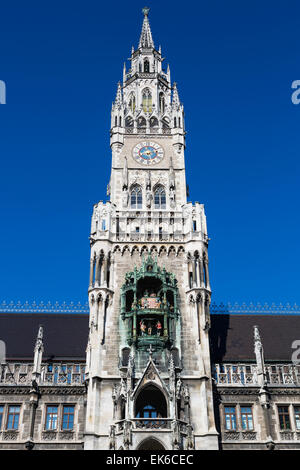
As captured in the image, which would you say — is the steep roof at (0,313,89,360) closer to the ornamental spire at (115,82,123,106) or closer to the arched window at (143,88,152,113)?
the ornamental spire at (115,82,123,106)

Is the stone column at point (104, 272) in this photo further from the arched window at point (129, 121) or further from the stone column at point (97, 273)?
the arched window at point (129, 121)

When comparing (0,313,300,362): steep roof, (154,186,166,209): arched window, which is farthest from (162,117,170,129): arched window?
(0,313,300,362): steep roof

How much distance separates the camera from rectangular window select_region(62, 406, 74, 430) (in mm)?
36156

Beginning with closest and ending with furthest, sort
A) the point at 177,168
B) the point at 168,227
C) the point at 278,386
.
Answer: the point at 278,386
the point at 168,227
the point at 177,168

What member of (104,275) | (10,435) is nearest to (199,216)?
(104,275)

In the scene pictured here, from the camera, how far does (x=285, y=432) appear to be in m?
36.2

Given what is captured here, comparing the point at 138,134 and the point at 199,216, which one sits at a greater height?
the point at 138,134

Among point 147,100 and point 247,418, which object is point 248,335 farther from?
point 147,100

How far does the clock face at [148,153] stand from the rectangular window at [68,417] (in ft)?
67.6

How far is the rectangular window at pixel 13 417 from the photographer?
35.9 m

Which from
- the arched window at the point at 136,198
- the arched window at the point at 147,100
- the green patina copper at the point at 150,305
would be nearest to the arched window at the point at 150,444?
the green patina copper at the point at 150,305

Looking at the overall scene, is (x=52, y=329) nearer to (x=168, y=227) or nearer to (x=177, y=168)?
(x=168, y=227)

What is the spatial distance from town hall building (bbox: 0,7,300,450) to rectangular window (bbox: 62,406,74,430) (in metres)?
0.06
